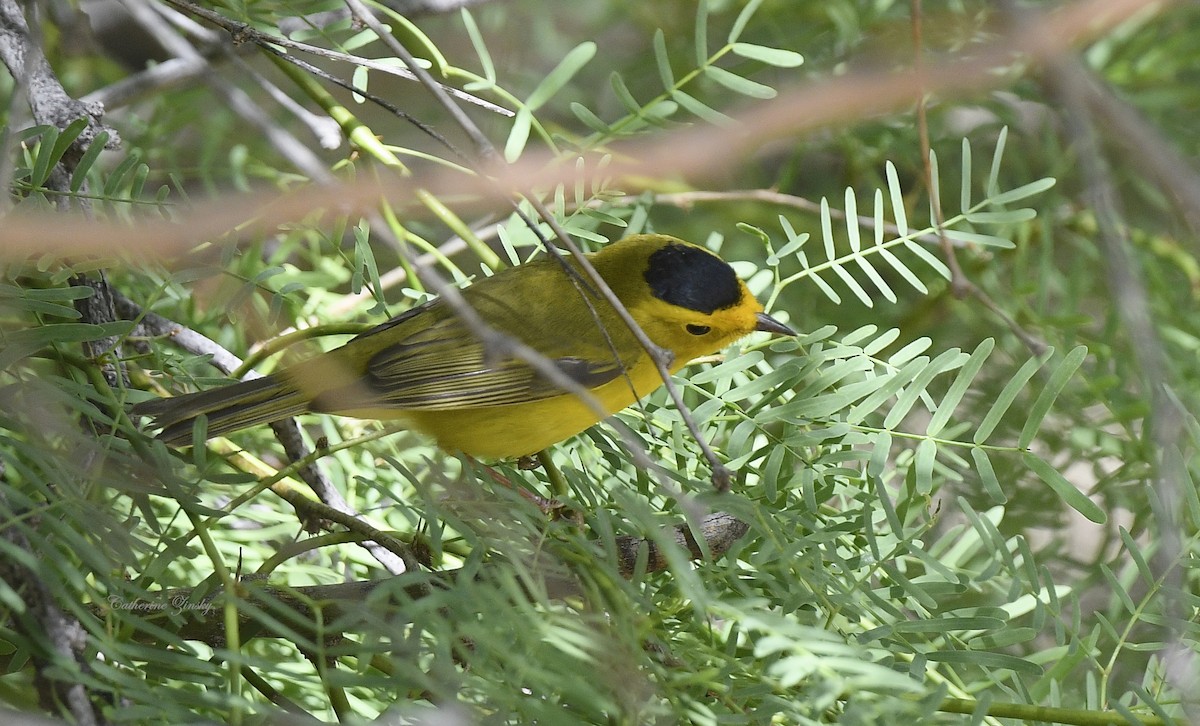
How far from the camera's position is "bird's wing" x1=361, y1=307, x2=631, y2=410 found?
1.70 m

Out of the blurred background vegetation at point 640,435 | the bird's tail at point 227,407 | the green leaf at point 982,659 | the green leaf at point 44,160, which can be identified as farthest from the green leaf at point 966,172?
the green leaf at point 44,160

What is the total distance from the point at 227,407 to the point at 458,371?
44cm

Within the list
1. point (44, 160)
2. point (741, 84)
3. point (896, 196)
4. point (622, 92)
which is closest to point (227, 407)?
point (44, 160)

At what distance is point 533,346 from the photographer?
6.04 feet

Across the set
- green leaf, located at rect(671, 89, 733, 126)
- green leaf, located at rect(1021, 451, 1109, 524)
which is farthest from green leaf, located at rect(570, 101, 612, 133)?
green leaf, located at rect(1021, 451, 1109, 524)

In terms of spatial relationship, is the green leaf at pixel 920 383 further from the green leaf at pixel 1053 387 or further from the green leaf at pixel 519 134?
the green leaf at pixel 519 134

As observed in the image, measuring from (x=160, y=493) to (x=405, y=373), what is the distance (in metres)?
0.78

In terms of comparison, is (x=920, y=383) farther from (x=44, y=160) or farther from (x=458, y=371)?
(x=44, y=160)

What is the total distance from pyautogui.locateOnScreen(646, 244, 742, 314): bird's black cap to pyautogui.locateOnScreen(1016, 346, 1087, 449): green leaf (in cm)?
67

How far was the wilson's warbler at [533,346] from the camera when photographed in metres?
1.66

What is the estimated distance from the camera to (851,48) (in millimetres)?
2234

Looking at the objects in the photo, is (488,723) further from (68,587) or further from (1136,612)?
(1136,612)

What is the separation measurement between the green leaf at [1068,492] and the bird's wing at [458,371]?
0.73 metres

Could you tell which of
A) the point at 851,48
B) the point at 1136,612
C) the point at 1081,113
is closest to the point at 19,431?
the point at 1081,113
